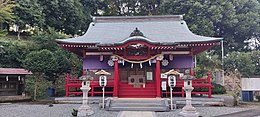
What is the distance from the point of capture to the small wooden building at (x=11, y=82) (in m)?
15.4

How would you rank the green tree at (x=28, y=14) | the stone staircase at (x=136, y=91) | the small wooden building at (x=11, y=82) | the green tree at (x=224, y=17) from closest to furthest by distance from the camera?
the stone staircase at (x=136, y=91) < the small wooden building at (x=11, y=82) < the green tree at (x=28, y=14) < the green tree at (x=224, y=17)

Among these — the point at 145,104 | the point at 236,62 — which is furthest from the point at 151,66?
the point at 236,62

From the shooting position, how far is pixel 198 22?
25.6 metres

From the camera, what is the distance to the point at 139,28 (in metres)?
16.9

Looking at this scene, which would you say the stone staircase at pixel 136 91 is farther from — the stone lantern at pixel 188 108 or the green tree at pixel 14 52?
the green tree at pixel 14 52

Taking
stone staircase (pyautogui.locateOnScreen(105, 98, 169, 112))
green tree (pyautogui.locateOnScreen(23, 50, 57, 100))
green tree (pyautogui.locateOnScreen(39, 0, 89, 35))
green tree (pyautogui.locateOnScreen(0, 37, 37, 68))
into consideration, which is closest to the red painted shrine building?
stone staircase (pyautogui.locateOnScreen(105, 98, 169, 112))

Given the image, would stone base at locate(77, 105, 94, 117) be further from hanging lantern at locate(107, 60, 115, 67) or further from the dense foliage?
the dense foliage

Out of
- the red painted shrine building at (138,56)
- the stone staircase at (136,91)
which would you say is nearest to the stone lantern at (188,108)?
the red painted shrine building at (138,56)

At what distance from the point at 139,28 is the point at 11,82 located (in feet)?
33.4

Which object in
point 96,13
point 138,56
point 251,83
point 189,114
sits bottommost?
point 189,114

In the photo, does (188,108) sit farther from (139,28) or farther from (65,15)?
(65,15)

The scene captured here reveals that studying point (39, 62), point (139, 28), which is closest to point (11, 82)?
point (39, 62)

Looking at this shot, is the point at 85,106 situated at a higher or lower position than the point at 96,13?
lower

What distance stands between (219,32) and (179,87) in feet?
61.6
